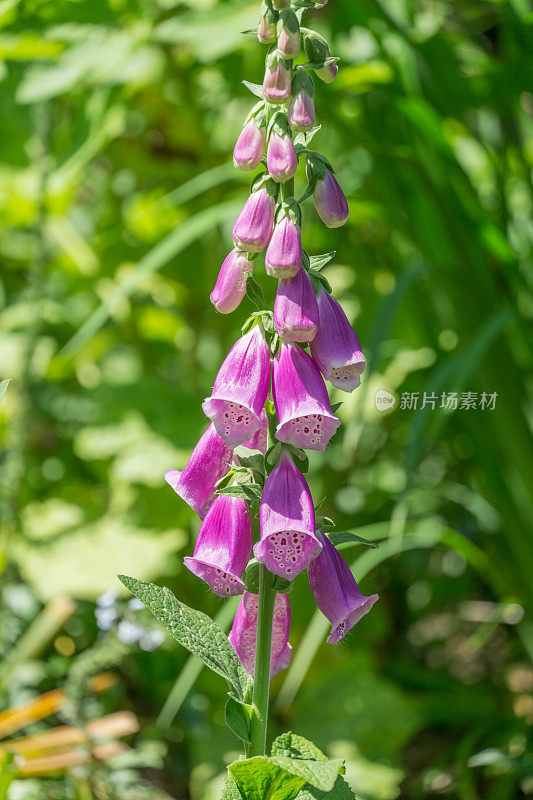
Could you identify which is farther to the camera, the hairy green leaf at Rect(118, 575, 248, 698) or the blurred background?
the blurred background

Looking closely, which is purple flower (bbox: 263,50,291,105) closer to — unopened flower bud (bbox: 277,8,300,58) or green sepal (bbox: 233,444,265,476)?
unopened flower bud (bbox: 277,8,300,58)

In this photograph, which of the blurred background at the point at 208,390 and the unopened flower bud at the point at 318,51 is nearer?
the unopened flower bud at the point at 318,51

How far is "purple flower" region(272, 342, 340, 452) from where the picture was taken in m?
0.53

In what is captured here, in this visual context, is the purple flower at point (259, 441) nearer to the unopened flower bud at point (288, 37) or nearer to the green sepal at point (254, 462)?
the green sepal at point (254, 462)

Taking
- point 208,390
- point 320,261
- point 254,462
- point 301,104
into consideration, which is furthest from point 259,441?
point 208,390

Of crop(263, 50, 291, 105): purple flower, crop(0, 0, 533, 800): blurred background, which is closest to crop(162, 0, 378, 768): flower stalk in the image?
crop(263, 50, 291, 105): purple flower

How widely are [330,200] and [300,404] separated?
0.15 meters

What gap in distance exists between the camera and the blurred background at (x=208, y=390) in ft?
3.68

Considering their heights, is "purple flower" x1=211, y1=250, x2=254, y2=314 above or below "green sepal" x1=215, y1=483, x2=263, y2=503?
above

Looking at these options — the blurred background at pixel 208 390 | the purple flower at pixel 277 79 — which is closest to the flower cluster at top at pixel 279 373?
the purple flower at pixel 277 79

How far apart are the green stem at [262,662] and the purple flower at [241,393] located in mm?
98

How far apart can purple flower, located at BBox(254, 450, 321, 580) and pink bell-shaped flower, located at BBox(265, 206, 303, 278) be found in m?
0.13

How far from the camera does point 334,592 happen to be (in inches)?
22.0

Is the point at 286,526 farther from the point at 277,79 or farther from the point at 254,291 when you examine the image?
the point at 277,79
